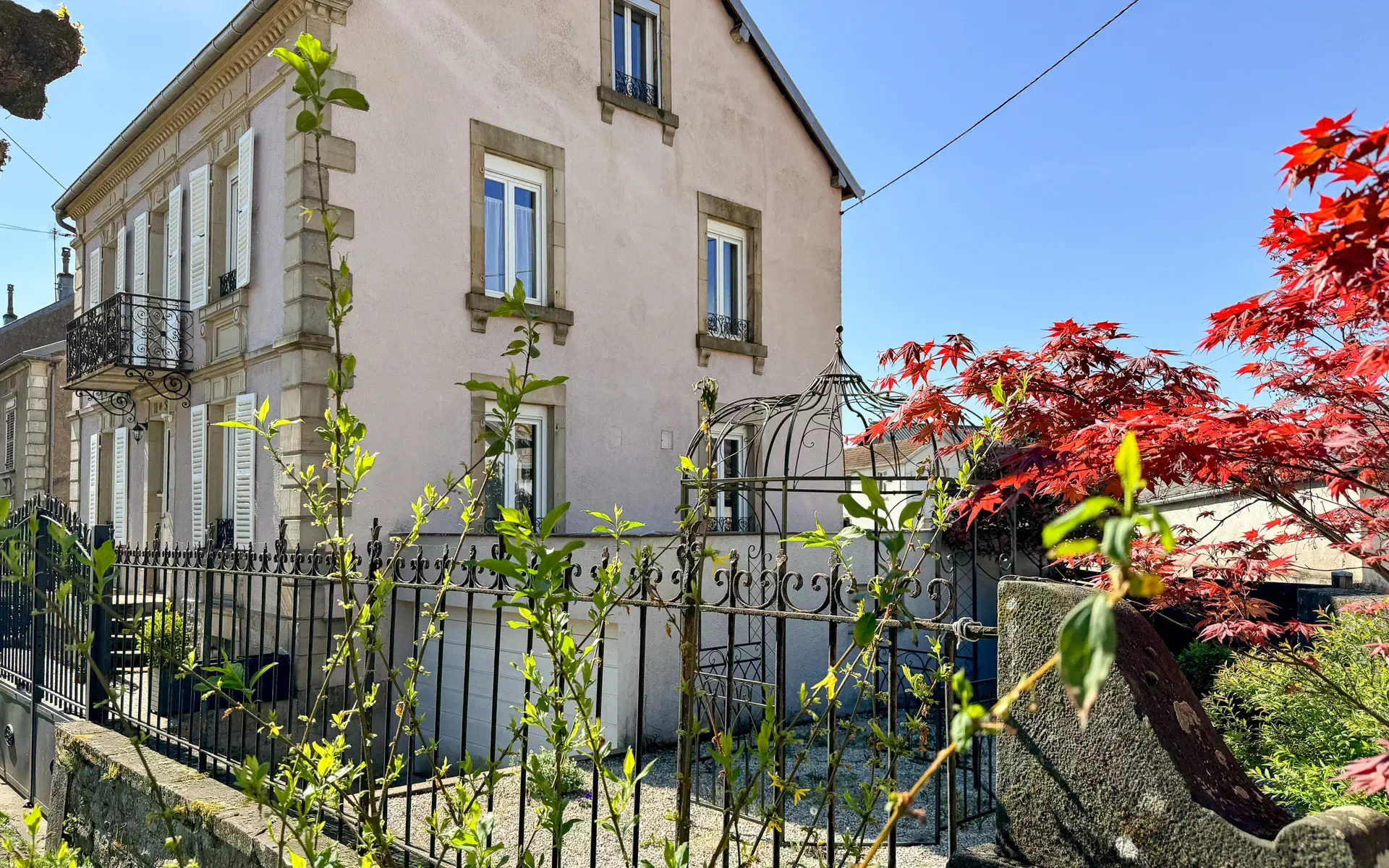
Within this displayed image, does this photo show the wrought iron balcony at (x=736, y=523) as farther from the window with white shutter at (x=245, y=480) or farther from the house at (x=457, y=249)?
the window with white shutter at (x=245, y=480)

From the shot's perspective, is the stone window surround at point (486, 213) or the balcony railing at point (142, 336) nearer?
the stone window surround at point (486, 213)

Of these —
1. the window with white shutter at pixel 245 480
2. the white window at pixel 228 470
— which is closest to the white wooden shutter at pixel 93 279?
the white window at pixel 228 470

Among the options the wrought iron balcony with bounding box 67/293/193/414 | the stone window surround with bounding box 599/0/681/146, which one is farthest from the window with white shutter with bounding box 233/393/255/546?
the stone window surround with bounding box 599/0/681/146

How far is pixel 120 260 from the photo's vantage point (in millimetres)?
13852

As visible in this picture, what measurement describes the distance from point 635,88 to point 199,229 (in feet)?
17.4

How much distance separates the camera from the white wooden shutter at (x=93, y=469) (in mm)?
14352

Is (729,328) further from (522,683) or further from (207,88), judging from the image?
(207,88)

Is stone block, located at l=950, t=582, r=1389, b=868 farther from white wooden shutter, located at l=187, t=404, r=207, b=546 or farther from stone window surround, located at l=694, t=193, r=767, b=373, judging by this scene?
white wooden shutter, located at l=187, t=404, r=207, b=546

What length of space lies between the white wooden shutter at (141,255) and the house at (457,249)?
42 mm

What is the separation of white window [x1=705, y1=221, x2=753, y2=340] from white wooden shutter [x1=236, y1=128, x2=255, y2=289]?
17.5 ft

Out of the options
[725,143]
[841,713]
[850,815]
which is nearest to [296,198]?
[725,143]

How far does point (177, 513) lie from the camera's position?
40.0ft

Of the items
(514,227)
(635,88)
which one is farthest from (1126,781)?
(635,88)

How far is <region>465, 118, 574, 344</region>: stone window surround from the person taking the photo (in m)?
10.6
